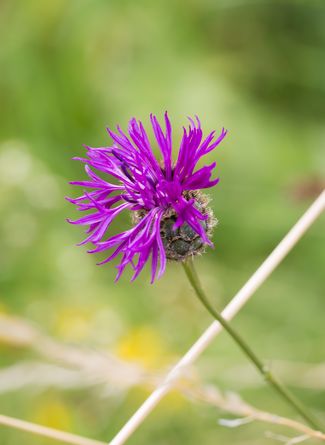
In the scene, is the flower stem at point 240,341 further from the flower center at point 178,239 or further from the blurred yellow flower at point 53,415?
the blurred yellow flower at point 53,415

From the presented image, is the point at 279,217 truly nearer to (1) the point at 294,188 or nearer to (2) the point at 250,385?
(2) the point at 250,385

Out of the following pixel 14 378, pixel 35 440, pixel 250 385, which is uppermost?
pixel 14 378

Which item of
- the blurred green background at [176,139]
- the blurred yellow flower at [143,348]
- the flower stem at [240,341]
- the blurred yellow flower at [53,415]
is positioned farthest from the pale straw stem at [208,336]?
the blurred yellow flower at [143,348]

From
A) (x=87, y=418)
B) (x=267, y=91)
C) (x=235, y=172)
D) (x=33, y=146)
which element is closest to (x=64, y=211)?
(x=33, y=146)

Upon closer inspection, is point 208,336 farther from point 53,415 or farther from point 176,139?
point 176,139

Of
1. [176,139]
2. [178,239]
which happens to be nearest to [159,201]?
[178,239]

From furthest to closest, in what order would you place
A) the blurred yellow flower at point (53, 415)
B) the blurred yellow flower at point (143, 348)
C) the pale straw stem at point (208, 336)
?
the blurred yellow flower at point (143, 348) < the blurred yellow flower at point (53, 415) < the pale straw stem at point (208, 336)
